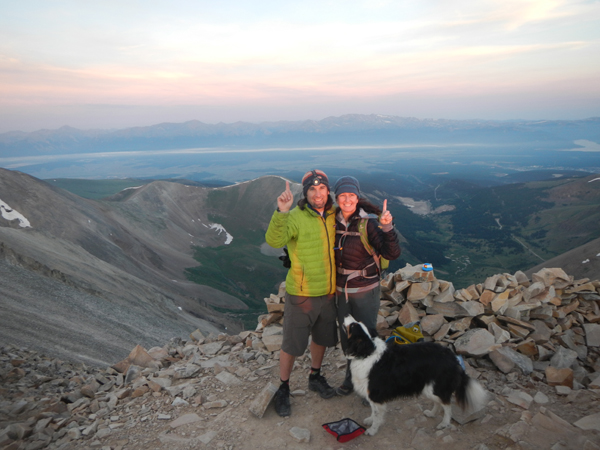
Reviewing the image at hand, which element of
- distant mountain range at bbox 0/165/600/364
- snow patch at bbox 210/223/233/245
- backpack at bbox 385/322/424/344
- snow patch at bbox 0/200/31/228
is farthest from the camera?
snow patch at bbox 210/223/233/245

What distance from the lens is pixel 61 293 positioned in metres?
23.8

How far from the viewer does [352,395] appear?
611 cm

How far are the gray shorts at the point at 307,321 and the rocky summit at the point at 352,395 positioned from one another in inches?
43.6

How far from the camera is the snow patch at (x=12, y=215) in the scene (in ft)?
144

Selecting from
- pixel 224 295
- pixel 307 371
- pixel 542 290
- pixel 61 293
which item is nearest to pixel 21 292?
pixel 61 293

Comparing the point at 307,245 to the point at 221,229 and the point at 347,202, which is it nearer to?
the point at 347,202

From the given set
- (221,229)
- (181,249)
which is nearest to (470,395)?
(181,249)

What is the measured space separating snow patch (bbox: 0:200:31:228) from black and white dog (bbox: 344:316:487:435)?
53.0 m

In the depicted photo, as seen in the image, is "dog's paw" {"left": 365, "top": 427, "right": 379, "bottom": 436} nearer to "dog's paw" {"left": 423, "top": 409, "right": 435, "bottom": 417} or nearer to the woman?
"dog's paw" {"left": 423, "top": 409, "right": 435, "bottom": 417}

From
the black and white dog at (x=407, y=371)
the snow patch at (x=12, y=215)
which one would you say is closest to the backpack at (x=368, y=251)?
the black and white dog at (x=407, y=371)

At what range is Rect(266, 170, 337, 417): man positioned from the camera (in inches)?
203

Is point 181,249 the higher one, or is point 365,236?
point 365,236

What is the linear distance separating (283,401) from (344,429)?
3.79ft

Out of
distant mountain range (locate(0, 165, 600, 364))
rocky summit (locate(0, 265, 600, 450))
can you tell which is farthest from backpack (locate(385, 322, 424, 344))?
distant mountain range (locate(0, 165, 600, 364))
